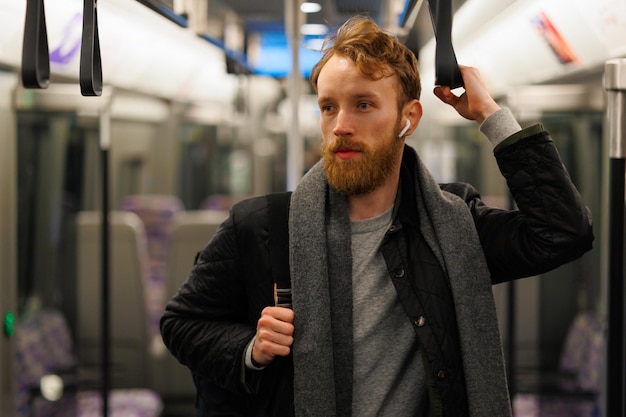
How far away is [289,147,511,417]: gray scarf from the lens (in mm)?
1536

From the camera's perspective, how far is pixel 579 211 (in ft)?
5.10

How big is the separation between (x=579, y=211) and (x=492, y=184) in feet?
15.4

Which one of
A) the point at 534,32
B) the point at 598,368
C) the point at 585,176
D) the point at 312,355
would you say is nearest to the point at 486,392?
the point at 312,355

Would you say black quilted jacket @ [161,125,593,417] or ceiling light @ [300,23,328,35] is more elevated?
ceiling light @ [300,23,328,35]

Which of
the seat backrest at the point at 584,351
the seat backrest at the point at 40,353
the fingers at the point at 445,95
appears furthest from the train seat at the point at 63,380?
the fingers at the point at 445,95

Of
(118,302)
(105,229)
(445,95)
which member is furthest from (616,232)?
(118,302)

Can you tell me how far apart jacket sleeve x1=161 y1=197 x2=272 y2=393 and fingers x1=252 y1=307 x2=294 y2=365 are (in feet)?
0.22

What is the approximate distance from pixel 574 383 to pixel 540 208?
3.30 m

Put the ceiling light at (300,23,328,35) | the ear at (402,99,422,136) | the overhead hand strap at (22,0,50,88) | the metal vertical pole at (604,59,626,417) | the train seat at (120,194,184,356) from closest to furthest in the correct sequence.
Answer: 1. the overhead hand strap at (22,0,50,88)
2. the ear at (402,99,422,136)
3. the metal vertical pole at (604,59,626,417)
4. the ceiling light at (300,23,328,35)
5. the train seat at (120,194,184,356)

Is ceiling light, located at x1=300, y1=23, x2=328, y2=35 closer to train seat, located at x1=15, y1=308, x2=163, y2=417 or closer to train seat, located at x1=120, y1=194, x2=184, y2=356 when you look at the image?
train seat, located at x1=15, y1=308, x2=163, y2=417

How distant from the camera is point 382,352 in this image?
1.58m

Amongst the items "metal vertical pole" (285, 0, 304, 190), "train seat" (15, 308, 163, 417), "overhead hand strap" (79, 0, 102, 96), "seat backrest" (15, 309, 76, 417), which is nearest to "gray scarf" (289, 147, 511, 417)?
"overhead hand strap" (79, 0, 102, 96)

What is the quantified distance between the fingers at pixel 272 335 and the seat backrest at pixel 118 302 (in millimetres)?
2991

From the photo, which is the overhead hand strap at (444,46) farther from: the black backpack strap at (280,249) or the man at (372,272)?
the black backpack strap at (280,249)
